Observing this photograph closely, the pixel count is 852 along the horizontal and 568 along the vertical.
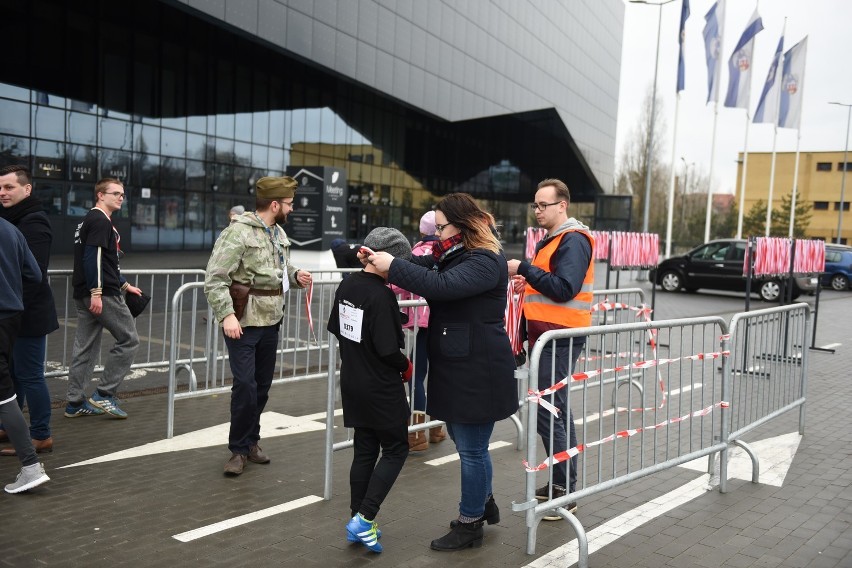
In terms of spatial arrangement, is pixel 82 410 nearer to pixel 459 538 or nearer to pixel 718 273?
pixel 459 538

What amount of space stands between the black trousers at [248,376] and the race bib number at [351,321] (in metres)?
1.56

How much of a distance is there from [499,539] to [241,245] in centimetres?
260

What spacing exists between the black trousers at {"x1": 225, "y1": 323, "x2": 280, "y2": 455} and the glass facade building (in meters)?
18.9

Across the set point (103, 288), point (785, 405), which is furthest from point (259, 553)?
point (785, 405)

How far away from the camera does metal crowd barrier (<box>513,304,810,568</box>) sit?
4.49m

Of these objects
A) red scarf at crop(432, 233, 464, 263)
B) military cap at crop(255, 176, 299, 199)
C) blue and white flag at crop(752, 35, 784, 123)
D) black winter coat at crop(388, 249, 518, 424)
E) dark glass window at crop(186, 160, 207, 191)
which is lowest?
black winter coat at crop(388, 249, 518, 424)

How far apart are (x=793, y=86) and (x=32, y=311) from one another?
31699mm

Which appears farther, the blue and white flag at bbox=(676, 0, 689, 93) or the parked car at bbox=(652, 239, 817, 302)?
the blue and white flag at bbox=(676, 0, 689, 93)

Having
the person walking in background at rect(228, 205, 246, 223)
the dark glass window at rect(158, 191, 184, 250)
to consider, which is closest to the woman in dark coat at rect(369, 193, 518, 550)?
the person walking in background at rect(228, 205, 246, 223)

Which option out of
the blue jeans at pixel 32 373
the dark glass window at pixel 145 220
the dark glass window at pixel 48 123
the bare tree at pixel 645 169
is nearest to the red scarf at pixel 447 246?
the blue jeans at pixel 32 373

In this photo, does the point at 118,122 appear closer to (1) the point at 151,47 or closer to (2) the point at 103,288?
(1) the point at 151,47

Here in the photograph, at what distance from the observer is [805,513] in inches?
203

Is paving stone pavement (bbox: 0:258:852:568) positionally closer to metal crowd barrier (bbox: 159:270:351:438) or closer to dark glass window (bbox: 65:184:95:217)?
metal crowd barrier (bbox: 159:270:351:438)

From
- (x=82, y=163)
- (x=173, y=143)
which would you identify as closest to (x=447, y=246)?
(x=82, y=163)
